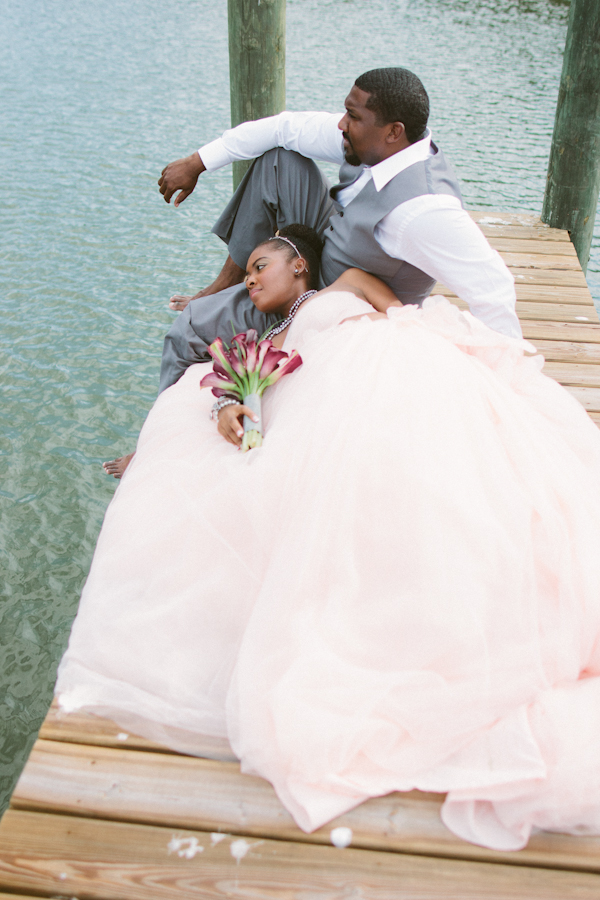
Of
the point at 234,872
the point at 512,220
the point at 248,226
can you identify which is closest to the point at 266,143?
the point at 248,226

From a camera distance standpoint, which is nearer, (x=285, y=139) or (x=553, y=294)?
(x=285, y=139)

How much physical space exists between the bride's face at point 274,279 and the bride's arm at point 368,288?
245 millimetres

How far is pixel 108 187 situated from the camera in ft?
22.3

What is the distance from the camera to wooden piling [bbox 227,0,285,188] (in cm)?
Answer: 375

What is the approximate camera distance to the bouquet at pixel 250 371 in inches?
90.0

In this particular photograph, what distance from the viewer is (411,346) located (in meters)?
2.06

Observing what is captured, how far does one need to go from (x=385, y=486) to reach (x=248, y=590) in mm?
412

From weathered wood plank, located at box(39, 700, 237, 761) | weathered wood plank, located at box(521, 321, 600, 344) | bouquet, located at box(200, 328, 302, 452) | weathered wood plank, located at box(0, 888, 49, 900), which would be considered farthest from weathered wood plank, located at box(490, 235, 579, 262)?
weathered wood plank, located at box(0, 888, 49, 900)

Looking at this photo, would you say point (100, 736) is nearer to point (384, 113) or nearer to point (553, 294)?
point (384, 113)

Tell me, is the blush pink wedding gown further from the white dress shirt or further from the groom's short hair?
the groom's short hair

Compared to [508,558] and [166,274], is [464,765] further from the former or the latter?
[166,274]

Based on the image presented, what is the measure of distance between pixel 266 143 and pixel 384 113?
2.76 ft

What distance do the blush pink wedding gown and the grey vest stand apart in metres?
0.75

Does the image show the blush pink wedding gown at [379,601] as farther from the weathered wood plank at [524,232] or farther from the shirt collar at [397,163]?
the weathered wood plank at [524,232]
